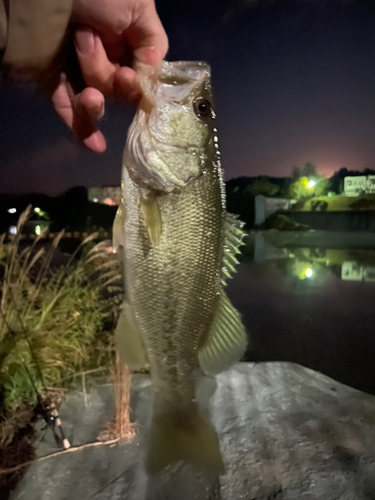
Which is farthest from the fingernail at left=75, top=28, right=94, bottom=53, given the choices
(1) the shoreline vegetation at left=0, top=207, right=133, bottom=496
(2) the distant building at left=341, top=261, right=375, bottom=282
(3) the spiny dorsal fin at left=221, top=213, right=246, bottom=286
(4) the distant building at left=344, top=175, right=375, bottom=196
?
(4) the distant building at left=344, top=175, right=375, bottom=196

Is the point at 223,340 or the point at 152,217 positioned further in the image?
the point at 223,340

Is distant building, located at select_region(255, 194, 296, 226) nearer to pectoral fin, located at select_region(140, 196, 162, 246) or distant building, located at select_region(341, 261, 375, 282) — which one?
distant building, located at select_region(341, 261, 375, 282)

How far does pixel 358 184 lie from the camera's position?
2958 cm

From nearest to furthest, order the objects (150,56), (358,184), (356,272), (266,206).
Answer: (150,56) < (356,272) < (266,206) < (358,184)

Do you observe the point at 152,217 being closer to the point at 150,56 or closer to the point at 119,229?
the point at 119,229

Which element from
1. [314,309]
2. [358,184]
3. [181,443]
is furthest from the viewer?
[358,184]

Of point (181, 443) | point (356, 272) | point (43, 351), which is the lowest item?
point (181, 443)

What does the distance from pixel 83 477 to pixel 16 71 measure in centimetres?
292

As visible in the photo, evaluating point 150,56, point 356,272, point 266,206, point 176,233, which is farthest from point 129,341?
point 266,206

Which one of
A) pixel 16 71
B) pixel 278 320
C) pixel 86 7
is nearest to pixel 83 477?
pixel 16 71

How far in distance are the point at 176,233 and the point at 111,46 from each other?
927mm

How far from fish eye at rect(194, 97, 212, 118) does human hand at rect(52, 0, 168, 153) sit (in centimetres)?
26

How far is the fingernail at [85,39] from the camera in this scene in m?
1.44

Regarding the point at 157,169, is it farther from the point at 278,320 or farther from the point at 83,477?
the point at 278,320
